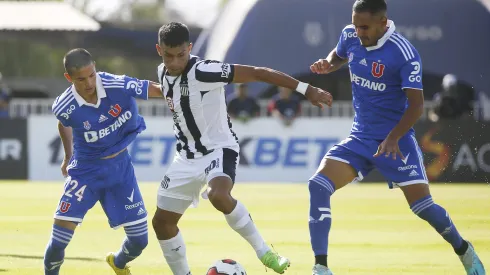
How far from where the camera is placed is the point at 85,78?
880 centimetres

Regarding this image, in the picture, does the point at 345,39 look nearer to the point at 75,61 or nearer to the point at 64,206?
the point at 75,61

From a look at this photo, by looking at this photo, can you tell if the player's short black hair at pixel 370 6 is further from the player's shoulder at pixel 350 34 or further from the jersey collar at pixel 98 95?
the jersey collar at pixel 98 95

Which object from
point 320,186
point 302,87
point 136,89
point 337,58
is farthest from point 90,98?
point 337,58

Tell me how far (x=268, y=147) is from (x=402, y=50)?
533 inches

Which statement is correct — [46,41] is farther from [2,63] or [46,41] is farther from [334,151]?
[334,151]

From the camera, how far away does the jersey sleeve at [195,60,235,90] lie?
8.72 meters

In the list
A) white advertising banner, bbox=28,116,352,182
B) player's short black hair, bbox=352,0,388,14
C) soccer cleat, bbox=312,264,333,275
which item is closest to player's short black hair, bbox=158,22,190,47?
player's short black hair, bbox=352,0,388,14

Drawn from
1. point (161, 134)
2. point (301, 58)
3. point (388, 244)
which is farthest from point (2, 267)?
point (301, 58)

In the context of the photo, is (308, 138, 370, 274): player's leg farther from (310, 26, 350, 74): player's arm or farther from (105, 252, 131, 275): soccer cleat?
(105, 252, 131, 275): soccer cleat

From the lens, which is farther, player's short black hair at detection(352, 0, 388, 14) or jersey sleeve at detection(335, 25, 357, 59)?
jersey sleeve at detection(335, 25, 357, 59)

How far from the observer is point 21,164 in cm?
2308

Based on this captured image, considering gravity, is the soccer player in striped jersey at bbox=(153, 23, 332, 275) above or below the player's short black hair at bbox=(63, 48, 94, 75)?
below

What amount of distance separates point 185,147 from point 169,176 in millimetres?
282

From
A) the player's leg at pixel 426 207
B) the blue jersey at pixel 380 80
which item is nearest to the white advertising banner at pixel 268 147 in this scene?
the blue jersey at pixel 380 80
